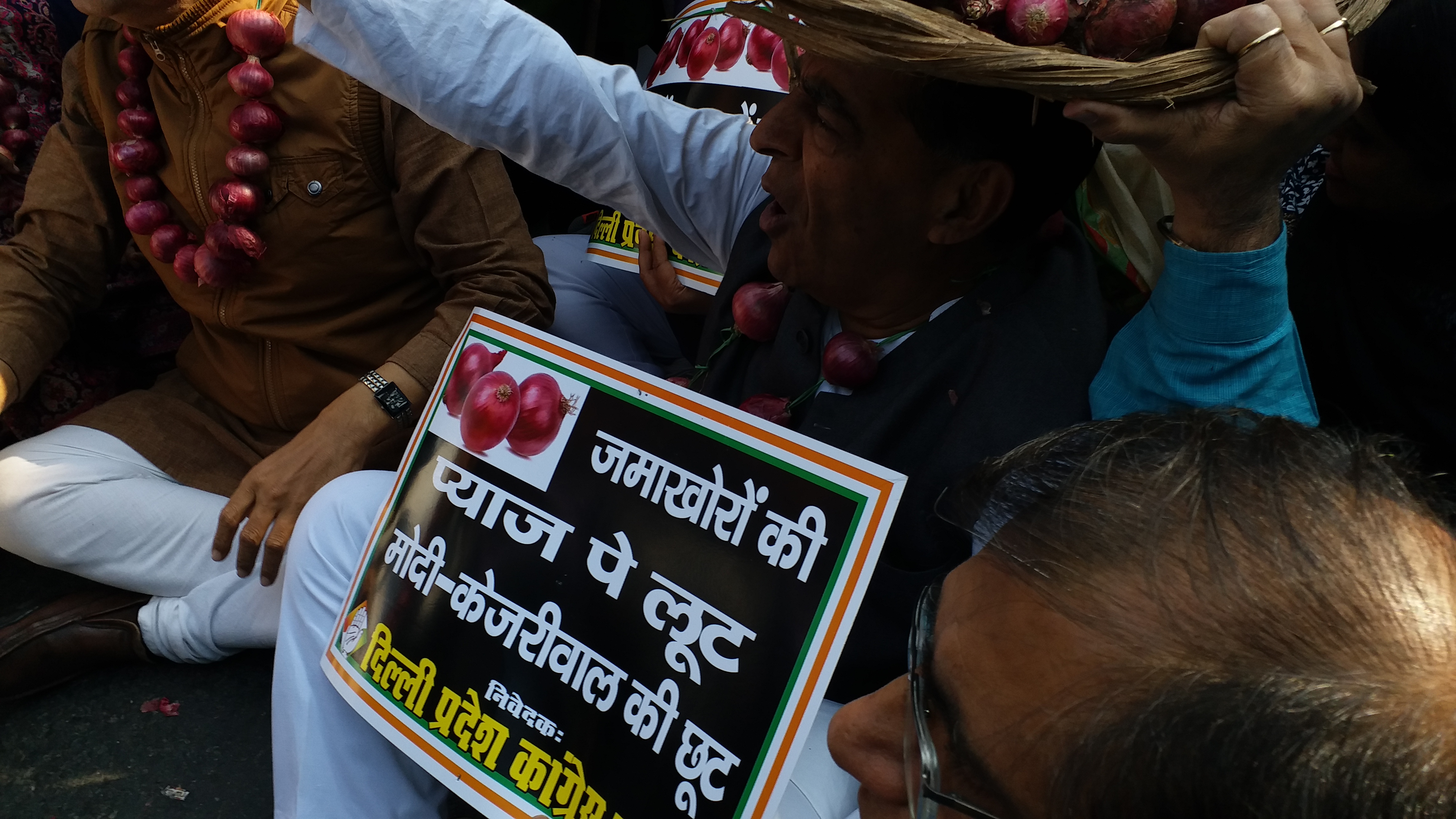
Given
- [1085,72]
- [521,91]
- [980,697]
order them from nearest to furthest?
[980,697] < [1085,72] < [521,91]

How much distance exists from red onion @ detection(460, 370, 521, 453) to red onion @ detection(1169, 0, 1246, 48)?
844mm

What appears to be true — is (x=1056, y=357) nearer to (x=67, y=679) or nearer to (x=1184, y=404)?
(x=1184, y=404)

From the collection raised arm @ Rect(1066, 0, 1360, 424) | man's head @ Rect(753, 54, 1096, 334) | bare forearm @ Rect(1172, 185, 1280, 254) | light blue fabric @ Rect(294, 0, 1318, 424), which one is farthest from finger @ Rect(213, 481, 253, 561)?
bare forearm @ Rect(1172, 185, 1280, 254)

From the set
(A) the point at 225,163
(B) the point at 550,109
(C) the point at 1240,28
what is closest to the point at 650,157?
(B) the point at 550,109

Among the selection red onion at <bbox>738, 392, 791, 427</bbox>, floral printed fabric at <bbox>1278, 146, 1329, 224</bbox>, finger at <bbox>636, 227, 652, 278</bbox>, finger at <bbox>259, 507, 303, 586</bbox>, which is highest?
floral printed fabric at <bbox>1278, 146, 1329, 224</bbox>

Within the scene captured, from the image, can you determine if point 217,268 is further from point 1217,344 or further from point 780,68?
point 1217,344

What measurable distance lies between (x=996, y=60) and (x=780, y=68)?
1.06 metres

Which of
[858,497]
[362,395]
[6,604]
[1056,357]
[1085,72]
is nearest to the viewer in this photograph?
[1085,72]

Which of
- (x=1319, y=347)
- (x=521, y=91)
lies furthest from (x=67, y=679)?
(x=1319, y=347)

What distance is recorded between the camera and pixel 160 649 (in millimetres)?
1838

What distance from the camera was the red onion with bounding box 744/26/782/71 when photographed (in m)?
1.84

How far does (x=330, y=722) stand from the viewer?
1239 mm

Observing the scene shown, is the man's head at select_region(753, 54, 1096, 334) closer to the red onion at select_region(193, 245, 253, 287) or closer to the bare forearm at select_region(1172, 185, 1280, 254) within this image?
the bare forearm at select_region(1172, 185, 1280, 254)

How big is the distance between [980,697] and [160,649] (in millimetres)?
1774
